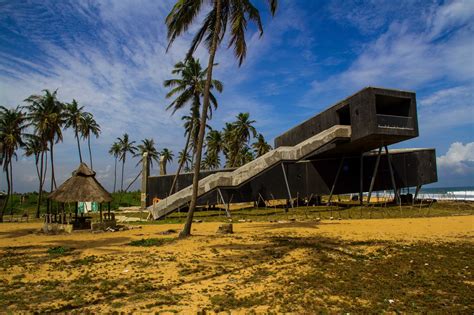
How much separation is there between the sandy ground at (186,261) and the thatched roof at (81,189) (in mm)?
2875

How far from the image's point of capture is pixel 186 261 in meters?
10.4

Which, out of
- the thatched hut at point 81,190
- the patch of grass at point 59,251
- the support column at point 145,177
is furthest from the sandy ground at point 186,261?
the support column at point 145,177

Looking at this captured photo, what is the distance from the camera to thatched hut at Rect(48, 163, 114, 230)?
63.1 feet

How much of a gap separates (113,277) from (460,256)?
982cm

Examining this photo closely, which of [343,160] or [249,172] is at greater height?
[343,160]

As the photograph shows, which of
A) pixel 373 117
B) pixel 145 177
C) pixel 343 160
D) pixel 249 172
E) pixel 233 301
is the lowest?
pixel 233 301

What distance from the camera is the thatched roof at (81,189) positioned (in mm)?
19250

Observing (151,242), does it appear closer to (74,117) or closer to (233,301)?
(233,301)

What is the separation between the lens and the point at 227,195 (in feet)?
97.6

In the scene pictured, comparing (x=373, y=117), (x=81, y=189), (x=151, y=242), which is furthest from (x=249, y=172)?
(x=151, y=242)

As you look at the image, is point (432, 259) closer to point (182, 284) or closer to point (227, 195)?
point (182, 284)

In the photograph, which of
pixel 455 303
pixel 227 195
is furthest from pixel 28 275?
pixel 227 195

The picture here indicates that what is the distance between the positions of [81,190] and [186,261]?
11859 millimetres

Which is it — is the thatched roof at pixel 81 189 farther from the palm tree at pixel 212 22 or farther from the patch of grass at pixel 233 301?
the patch of grass at pixel 233 301
